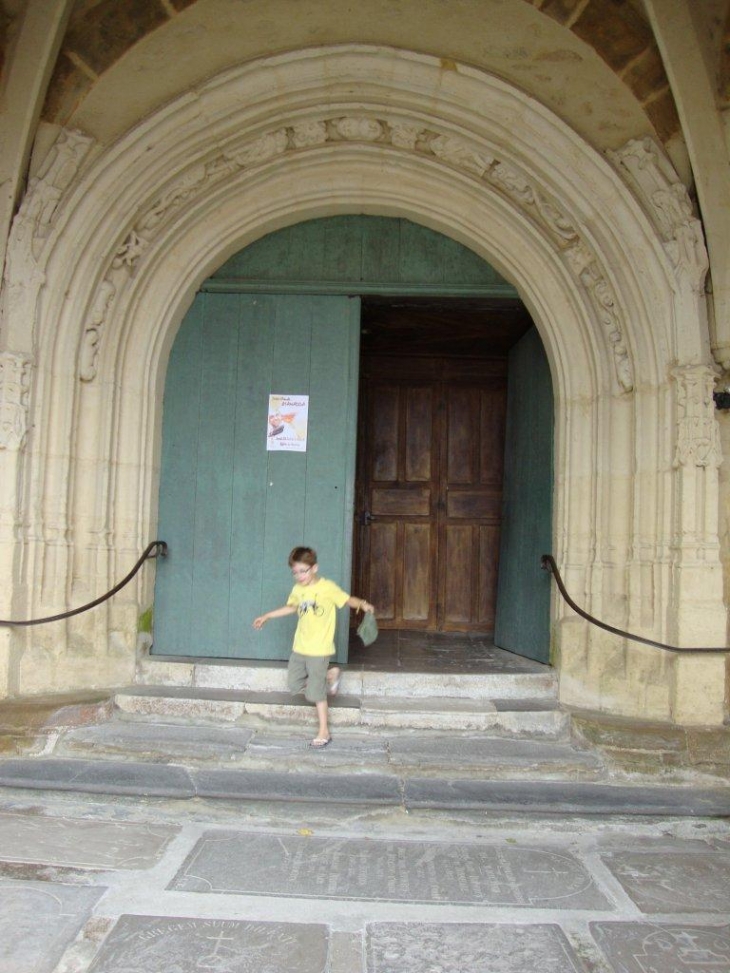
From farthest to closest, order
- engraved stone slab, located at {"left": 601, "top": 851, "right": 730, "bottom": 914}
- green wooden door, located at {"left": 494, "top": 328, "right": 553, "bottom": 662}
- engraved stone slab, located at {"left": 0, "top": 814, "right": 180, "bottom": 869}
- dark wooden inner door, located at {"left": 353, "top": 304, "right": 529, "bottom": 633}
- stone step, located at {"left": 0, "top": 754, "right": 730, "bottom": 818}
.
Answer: dark wooden inner door, located at {"left": 353, "top": 304, "right": 529, "bottom": 633} → green wooden door, located at {"left": 494, "top": 328, "right": 553, "bottom": 662} → stone step, located at {"left": 0, "top": 754, "right": 730, "bottom": 818} → engraved stone slab, located at {"left": 0, "top": 814, "right": 180, "bottom": 869} → engraved stone slab, located at {"left": 601, "top": 851, "right": 730, "bottom": 914}

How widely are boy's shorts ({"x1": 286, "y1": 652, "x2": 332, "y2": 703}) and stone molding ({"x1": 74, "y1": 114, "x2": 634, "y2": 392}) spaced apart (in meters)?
1.99

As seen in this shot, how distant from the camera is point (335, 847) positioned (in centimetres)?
303

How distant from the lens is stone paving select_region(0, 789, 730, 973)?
7.45 ft

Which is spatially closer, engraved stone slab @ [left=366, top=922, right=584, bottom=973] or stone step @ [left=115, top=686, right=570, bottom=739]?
engraved stone slab @ [left=366, top=922, right=584, bottom=973]

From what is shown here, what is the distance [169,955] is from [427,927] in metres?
0.78

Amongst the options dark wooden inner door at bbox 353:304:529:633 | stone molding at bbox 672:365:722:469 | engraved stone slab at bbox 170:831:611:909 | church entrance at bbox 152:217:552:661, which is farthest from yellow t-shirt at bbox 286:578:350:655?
dark wooden inner door at bbox 353:304:529:633

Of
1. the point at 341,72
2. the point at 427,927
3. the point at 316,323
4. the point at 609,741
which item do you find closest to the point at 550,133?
the point at 341,72

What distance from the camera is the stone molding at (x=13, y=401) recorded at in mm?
4047

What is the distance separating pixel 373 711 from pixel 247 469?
1.66 m

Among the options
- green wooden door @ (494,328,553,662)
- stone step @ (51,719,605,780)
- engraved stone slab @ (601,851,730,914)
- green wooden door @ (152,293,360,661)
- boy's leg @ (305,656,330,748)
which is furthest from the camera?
green wooden door @ (494,328,553,662)

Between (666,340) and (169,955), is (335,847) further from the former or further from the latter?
(666,340)

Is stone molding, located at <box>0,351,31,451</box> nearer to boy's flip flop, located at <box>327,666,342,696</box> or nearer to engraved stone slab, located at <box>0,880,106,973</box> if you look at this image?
boy's flip flop, located at <box>327,666,342,696</box>

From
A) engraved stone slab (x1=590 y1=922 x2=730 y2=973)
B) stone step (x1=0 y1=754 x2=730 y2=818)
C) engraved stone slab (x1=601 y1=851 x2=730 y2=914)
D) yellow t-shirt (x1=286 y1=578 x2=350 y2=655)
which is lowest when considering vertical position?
engraved stone slab (x1=601 y1=851 x2=730 y2=914)

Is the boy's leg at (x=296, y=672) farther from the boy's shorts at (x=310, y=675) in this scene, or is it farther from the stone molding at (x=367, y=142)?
the stone molding at (x=367, y=142)
